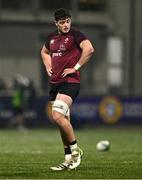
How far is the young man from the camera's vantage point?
38.8ft

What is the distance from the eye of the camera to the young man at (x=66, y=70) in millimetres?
11820

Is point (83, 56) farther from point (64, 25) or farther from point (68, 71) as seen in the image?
point (64, 25)

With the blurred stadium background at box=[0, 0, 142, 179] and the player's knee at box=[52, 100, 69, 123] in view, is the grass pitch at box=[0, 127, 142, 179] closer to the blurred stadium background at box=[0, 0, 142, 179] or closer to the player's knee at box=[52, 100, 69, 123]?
the player's knee at box=[52, 100, 69, 123]

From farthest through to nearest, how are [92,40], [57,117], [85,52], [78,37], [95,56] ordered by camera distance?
1. [95,56]
2. [92,40]
3. [78,37]
4. [85,52]
5. [57,117]

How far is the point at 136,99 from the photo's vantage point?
33.4 meters

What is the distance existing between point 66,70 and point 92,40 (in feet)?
104

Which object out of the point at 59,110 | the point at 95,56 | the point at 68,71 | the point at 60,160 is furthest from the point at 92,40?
the point at 59,110

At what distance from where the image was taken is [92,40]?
43.4m

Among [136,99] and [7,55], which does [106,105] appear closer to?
[136,99]

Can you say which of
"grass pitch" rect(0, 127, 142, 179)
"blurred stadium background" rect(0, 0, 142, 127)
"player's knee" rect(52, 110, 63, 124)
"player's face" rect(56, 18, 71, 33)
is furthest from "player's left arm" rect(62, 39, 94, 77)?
"blurred stadium background" rect(0, 0, 142, 127)

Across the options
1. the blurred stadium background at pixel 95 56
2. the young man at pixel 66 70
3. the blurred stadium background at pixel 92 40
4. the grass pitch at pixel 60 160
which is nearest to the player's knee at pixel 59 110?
the young man at pixel 66 70

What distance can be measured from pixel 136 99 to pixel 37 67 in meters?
10.0


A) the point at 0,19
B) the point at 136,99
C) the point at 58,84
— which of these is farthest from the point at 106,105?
the point at 58,84

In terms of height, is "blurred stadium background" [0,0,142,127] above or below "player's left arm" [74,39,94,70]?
below
